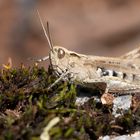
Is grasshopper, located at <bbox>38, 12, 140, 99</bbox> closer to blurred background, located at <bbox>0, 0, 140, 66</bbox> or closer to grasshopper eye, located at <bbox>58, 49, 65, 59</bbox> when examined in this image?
grasshopper eye, located at <bbox>58, 49, 65, 59</bbox>

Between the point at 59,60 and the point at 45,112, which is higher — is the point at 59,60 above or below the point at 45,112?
above

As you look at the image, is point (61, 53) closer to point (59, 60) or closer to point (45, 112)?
point (59, 60)

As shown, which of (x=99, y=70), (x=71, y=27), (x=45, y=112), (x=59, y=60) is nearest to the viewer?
(x=45, y=112)

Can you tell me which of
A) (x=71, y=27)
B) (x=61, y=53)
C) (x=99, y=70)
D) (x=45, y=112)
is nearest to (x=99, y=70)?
(x=99, y=70)

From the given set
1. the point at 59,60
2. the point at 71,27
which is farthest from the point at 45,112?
the point at 71,27

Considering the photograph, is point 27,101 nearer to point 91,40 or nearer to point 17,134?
point 17,134

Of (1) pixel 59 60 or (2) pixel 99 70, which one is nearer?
(1) pixel 59 60

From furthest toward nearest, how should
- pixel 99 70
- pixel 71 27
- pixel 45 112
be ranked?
pixel 71 27
pixel 99 70
pixel 45 112

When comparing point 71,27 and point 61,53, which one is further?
point 71,27

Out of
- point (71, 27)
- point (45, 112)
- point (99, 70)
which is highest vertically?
point (71, 27)

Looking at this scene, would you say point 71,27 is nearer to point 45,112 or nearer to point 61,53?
point 61,53
